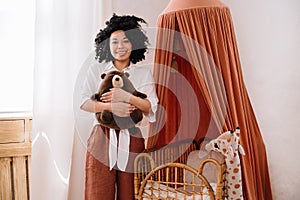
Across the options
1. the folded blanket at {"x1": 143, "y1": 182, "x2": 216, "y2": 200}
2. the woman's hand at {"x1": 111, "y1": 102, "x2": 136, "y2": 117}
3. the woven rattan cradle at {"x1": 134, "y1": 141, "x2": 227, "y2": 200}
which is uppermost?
the woman's hand at {"x1": 111, "y1": 102, "x2": 136, "y2": 117}

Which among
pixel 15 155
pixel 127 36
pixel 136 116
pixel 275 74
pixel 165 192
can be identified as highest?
pixel 127 36

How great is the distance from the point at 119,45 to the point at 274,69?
1.20 metres

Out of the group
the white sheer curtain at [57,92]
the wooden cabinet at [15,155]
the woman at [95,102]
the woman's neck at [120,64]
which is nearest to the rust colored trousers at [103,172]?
the woman at [95,102]

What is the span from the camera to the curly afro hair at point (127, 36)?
1.96 meters

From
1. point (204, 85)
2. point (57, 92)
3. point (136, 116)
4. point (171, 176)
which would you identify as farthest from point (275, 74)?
point (57, 92)

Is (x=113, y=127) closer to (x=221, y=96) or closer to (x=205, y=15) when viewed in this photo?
(x=221, y=96)

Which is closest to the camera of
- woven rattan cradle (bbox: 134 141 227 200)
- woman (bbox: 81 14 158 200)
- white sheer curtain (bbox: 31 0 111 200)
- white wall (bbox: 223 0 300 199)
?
woven rattan cradle (bbox: 134 141 227 200)

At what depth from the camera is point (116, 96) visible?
188 centimetres

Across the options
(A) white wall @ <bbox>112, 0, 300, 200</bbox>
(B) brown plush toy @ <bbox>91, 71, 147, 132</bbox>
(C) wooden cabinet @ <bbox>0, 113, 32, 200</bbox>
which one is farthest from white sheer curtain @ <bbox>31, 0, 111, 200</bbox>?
(B) brown plush toy @ <bbox>91, 71, 147, 132</bbox>

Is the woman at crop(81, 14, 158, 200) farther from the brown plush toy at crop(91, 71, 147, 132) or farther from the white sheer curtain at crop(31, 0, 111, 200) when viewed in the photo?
the white sheer curtain at crop(31, 0, 111, 200)

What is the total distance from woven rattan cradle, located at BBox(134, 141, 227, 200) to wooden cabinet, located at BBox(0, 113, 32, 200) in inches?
32.7

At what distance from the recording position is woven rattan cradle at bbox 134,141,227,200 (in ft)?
6.06

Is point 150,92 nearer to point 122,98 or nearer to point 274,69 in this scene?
point 122,98

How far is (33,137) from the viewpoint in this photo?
2357 millimetres
